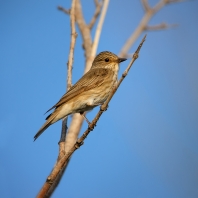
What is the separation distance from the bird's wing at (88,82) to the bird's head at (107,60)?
0.56ft

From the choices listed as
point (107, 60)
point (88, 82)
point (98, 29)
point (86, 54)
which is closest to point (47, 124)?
point (88, 82)

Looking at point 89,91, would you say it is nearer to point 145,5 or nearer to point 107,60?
point 107,60

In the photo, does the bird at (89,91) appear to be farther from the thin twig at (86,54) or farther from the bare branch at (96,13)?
the bare branch at (96,13)

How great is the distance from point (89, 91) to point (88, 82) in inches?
6.4

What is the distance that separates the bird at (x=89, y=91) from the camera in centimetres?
550

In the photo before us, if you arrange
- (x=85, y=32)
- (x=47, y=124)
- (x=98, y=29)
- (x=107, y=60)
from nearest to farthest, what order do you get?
(x=47, y=124), (x=98, y=29), (x=107, y=60), (x=85, y=32)

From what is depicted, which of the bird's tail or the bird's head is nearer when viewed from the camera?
the bird's tail

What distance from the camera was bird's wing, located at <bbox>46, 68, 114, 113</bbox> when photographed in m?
5.65

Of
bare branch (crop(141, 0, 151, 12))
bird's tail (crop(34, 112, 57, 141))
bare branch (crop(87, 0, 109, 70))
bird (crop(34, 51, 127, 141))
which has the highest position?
bare branch (crop(141, 0, 151, 12))

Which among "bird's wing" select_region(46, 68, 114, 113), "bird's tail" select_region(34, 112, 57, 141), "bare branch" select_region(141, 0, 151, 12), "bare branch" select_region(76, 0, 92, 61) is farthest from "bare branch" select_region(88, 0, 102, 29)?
"bird's tail" select_region(34, 112, 57, 141)

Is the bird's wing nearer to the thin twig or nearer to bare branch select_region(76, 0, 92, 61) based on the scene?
the thin twig

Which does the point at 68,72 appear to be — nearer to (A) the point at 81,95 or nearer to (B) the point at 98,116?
(A) the point at 81,95

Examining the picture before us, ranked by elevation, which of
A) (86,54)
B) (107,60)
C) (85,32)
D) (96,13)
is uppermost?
(96,13)

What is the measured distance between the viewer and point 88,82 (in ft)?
19.9
